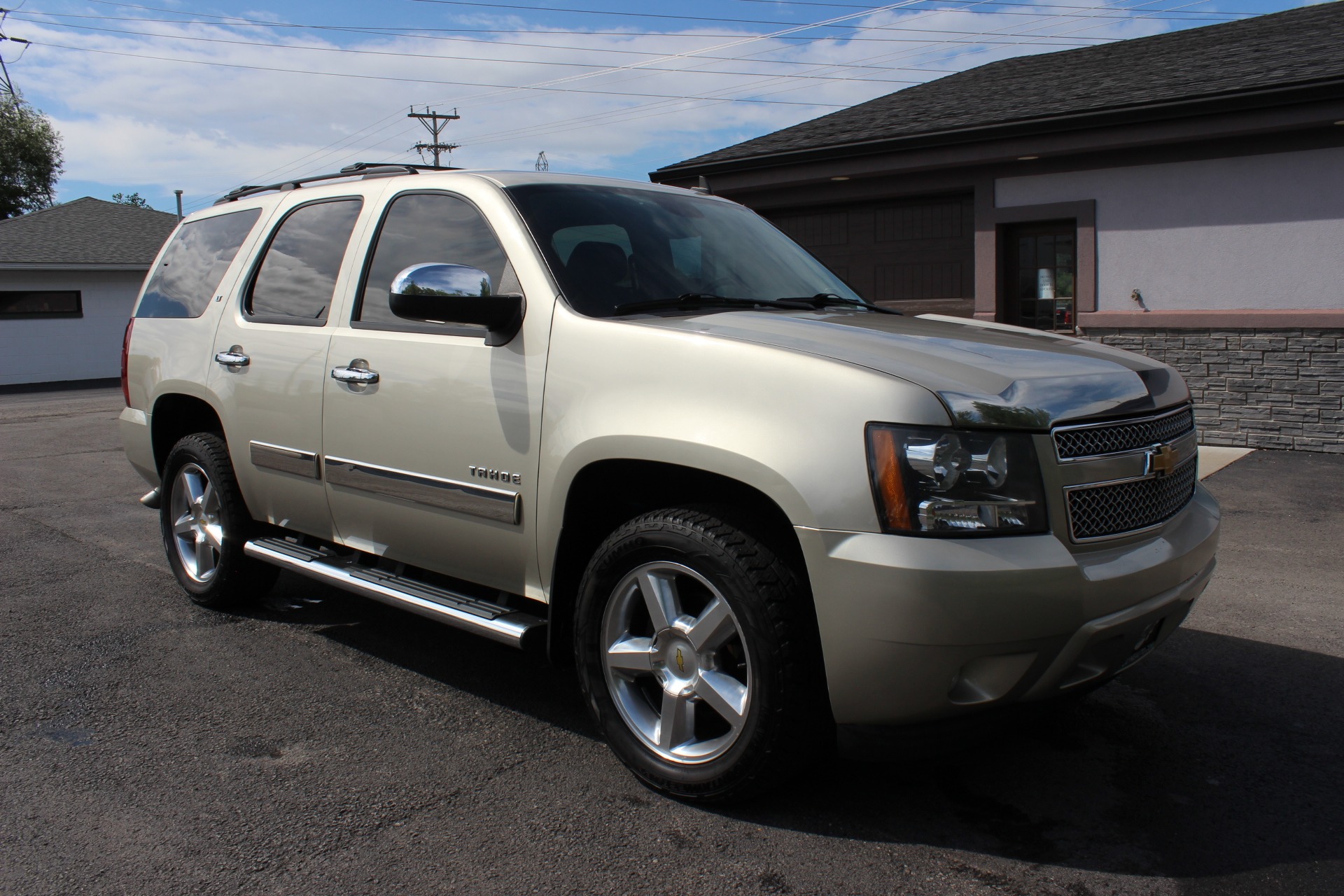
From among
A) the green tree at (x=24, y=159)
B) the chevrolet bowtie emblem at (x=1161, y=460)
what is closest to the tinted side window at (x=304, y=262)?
the chevrolet bowtie emblem at (x=1161, y=460)

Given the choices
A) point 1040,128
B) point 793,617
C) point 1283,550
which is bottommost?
point 1283,550

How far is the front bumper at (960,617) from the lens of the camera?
8.60 feet

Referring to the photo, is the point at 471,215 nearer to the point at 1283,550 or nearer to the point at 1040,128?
the point at 1283,550

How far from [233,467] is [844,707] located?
3247 mm

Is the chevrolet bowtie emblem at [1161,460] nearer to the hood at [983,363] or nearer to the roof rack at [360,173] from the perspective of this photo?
the hood at [983,363]

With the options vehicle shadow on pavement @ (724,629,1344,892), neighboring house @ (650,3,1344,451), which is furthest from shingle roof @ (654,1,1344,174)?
vehicle shadow on pavement @ (724,629,1344,892)

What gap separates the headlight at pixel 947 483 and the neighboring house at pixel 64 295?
28.8 metres

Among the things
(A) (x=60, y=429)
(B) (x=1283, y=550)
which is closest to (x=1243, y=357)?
(B) (x=1283, y=550)

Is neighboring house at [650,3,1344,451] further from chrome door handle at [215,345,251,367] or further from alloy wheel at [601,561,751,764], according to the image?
alloy wheel at [601,561,751,764]

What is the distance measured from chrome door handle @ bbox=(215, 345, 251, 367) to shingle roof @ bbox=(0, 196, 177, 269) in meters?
24.1

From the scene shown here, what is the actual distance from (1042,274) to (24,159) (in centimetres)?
5005

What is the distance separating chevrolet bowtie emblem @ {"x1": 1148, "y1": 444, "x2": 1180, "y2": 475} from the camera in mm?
3059

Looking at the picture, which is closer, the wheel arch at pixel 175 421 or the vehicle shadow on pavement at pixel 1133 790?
the vehicle shadow on pavement at pixel 1133 790

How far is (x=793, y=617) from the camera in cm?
286
